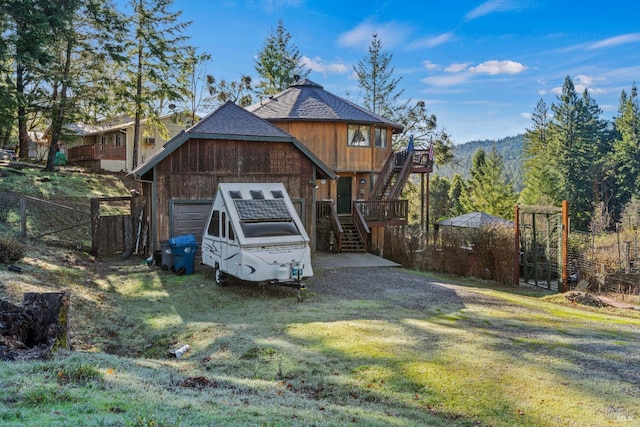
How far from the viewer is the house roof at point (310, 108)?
74.6 ft

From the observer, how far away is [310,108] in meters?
23.5

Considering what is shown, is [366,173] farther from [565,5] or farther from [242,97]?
[242,97]

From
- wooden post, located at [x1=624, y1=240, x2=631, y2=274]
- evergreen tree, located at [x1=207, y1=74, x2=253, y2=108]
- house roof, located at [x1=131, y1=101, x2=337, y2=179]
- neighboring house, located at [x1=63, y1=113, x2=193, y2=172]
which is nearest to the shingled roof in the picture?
house roof, located at [x1=131, y1=101, x2=337, y2=179]

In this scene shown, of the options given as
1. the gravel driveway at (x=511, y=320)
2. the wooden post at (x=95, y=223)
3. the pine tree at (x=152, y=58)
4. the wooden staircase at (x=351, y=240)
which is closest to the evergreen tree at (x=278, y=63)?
the pine tree at (x=152, y=58)

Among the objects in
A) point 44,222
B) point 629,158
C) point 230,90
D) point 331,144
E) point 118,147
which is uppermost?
point 230,90

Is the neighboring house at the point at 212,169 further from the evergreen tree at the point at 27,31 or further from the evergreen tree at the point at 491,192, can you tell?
the evergreen tree at the point at 491,192

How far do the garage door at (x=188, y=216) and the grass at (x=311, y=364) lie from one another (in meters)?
3.66

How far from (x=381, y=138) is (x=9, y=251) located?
1879 centimetres

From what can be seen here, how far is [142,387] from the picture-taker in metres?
4.66

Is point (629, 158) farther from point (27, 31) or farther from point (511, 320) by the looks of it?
point (27, 31)

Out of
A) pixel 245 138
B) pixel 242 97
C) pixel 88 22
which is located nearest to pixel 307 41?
pixel 242 97

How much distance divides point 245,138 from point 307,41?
30.0m

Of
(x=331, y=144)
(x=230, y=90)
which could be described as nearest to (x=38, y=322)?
(x=331, y=144)

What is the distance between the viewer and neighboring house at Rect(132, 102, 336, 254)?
14648 millimetres
